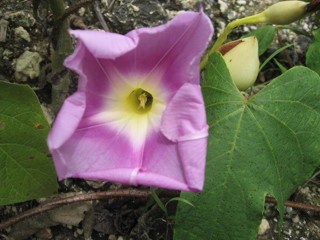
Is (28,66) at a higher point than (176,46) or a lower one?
lower

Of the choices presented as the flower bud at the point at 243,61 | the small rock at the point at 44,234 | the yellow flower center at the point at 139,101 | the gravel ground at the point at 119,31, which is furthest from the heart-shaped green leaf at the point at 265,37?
the small rock at the point at 44,234

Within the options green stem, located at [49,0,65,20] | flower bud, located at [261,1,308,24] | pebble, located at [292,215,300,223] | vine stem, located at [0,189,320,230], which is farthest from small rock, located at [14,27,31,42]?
pebble, located at [292,215,300,223]

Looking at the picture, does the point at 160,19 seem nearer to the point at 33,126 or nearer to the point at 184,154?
the point at 33,126

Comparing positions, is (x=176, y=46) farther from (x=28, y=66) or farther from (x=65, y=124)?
(x=28, y=66)

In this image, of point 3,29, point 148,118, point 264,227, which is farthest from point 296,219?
point 3,29

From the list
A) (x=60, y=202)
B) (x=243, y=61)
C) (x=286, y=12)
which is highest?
(x=286, y=12)

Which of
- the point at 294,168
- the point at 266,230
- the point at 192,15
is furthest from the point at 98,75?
the point at 266,230

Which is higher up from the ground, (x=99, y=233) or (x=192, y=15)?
(x=192, y=15)
